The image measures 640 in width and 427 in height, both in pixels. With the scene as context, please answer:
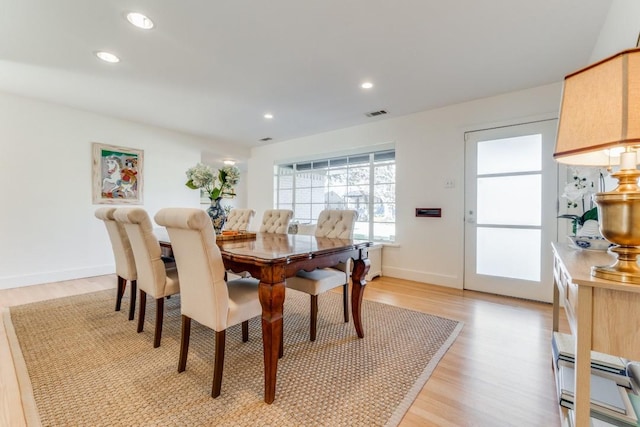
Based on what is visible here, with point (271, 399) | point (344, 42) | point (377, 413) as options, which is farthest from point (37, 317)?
point (344, 42)

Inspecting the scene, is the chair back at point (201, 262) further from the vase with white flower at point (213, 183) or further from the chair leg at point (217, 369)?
the vase with white flower at point (213, 183)

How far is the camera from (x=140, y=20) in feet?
6.66

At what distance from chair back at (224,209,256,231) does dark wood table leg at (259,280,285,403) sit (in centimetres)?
200

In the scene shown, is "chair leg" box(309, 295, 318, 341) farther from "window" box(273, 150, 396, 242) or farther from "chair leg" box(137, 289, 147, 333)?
"window" box(273, 150, 396, 242)

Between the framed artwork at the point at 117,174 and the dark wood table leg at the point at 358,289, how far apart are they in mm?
4050

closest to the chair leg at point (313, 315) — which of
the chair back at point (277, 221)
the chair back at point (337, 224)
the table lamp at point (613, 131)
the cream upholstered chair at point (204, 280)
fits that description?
the cream upholstered chair at point (204, 280)

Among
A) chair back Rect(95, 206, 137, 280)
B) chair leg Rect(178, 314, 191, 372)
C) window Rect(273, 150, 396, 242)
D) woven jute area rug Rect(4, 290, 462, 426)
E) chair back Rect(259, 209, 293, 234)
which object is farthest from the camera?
window Rect(273, 150, 396, 242)

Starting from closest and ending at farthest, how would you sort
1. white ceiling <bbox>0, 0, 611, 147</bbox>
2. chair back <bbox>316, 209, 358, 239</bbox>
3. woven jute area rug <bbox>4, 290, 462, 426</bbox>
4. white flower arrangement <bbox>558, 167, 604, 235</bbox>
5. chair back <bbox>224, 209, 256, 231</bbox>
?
woven jute area rug <bbox>4, 290, 462, 426</bbox>, white flower arrangement <bbox>558, 167, 604, 235</bbox>, white ceiling <bbox>0, 0, 611, 147</bbox>, chair back <bbox>316, 209, 358, 239</bbox>, chair back <bbox>224, 209, 256, 231</bbox>

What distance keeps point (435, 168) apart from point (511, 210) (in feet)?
3.41

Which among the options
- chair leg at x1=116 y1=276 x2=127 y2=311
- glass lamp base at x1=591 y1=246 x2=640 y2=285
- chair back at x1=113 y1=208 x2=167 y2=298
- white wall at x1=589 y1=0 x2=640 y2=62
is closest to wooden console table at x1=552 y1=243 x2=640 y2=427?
glass lamp base at x1=591 y1=246 x2=640 y2=285

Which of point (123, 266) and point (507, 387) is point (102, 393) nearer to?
point (123, 266)

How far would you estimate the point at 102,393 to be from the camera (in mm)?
1534

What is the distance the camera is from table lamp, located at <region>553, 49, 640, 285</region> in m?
0.76

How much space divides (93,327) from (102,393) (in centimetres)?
111
